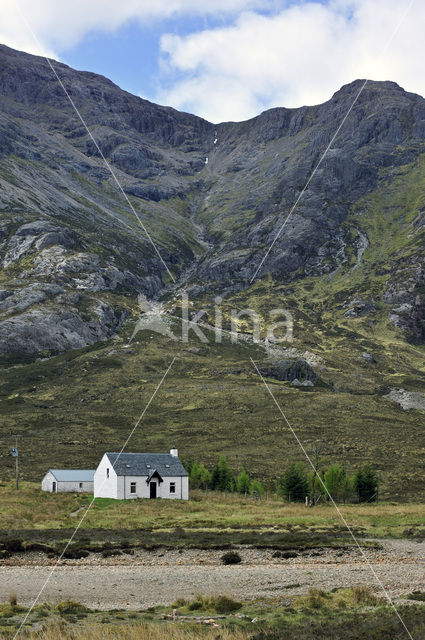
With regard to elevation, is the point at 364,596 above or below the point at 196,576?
above

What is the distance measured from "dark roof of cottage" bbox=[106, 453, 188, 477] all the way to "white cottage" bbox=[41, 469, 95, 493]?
9.63 m

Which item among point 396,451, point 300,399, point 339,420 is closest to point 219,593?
point 396,451

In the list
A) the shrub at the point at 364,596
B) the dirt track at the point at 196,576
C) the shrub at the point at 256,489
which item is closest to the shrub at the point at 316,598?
the shrub at the point at 364,596

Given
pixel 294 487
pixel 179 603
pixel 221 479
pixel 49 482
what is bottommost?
pixel 221 479

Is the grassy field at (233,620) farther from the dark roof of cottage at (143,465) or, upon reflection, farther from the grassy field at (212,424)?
the grassy field at (212,424)

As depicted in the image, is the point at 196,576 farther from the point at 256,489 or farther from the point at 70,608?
the point at 256,489

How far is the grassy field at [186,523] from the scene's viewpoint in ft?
133

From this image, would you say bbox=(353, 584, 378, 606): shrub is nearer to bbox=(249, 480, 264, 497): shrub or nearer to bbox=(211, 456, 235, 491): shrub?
bbox=(249, 480, 264, 497): shrub

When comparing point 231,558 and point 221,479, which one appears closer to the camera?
point 231,558

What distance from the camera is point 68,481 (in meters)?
74.1

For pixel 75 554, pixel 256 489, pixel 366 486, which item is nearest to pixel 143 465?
pixel 256 489

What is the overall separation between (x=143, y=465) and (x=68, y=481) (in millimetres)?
12184

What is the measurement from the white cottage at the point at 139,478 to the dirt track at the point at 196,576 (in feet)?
97.7

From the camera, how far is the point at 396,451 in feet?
416
